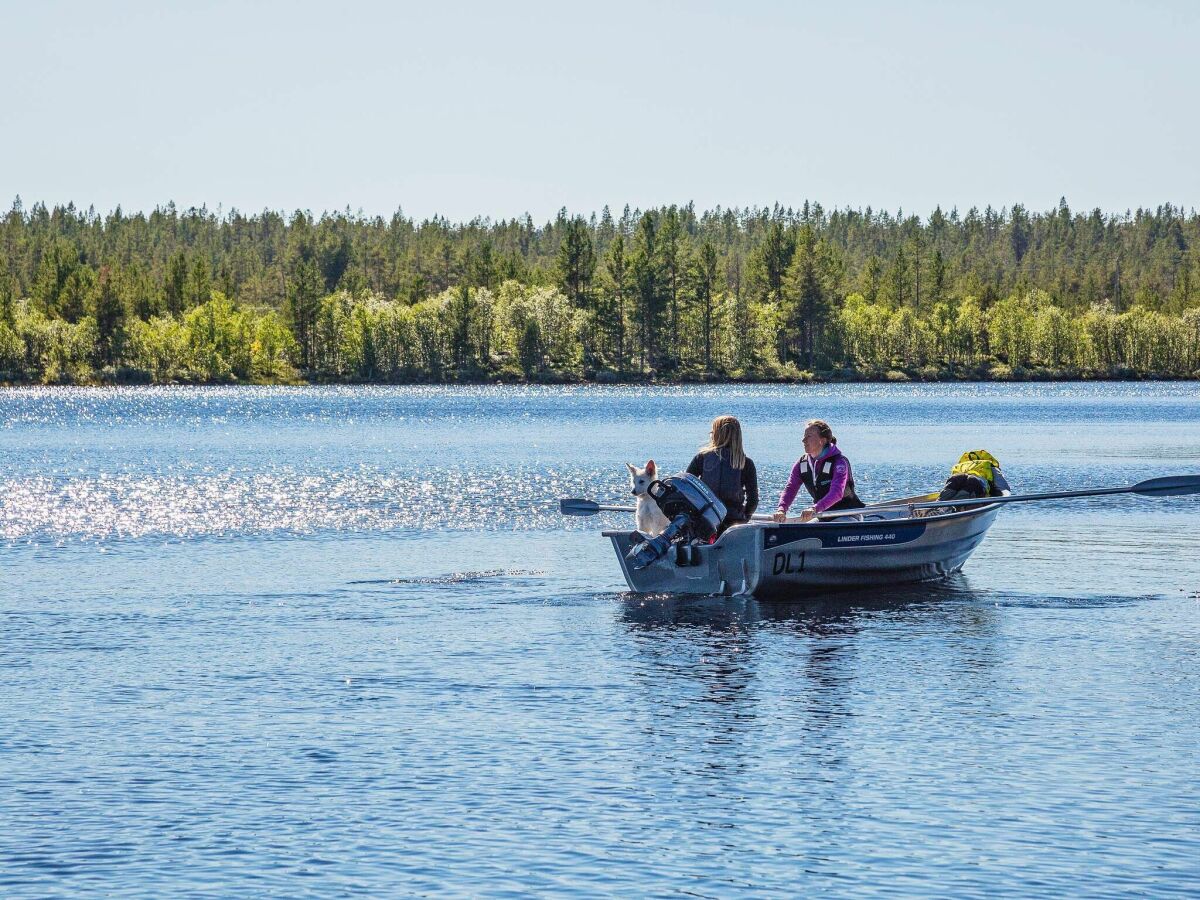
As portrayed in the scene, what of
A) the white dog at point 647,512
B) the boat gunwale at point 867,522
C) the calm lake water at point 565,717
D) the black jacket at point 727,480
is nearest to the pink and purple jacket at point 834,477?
the boat gunwale at point 867,522

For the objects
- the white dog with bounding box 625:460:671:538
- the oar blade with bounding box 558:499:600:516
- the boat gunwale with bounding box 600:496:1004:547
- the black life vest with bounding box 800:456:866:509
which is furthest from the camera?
the oar blade with bounding box 558:499:600:516

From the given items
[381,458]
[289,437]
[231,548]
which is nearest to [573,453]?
[381,458]

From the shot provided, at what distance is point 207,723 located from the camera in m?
18.5

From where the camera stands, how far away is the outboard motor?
26.4 metres

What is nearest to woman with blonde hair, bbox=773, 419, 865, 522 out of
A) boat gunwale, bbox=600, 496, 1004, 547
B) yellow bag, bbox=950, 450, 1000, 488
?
boat gunwale, bbox=600, 496, 1004, 547

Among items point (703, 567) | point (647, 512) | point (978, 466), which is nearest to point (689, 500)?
point (647, 512)

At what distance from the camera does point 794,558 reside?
27172mm

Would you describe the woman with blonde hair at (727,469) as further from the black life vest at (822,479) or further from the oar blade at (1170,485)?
the oar blade at (1170,485)

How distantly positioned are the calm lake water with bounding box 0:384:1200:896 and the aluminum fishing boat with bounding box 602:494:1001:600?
0.48 meters

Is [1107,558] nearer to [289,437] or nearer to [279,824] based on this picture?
[279,824]

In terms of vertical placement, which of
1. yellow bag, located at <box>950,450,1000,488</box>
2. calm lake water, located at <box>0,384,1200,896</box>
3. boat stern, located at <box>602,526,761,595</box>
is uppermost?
yellow bag, located at <box>950,450,1000,488</box>

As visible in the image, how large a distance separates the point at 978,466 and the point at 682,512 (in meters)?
7.91

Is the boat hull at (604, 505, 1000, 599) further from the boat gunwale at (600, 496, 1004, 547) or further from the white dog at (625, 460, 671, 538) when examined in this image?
the white dog at (625, 460, 671, 538)

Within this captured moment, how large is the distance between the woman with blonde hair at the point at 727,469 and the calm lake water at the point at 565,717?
1.72 m
